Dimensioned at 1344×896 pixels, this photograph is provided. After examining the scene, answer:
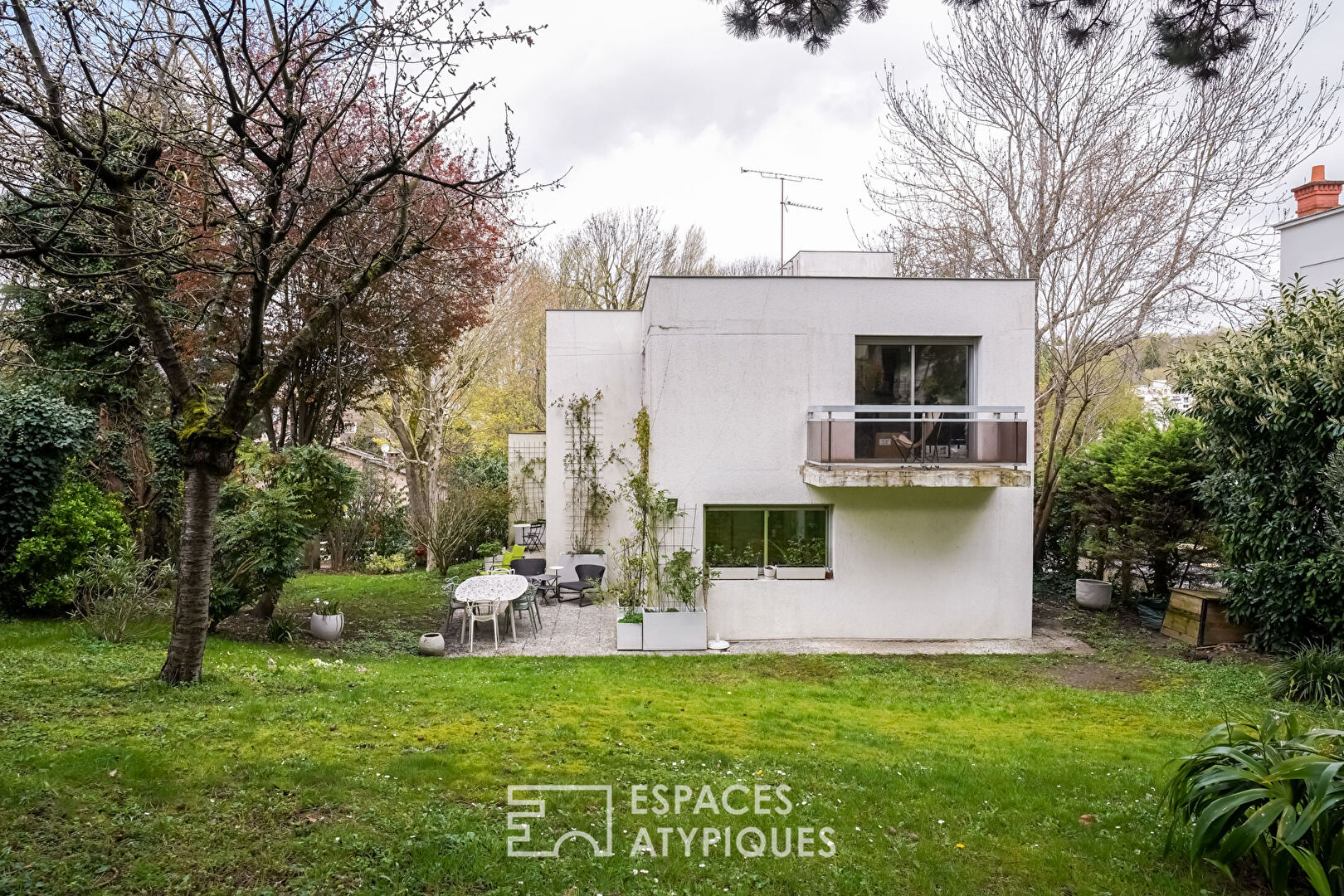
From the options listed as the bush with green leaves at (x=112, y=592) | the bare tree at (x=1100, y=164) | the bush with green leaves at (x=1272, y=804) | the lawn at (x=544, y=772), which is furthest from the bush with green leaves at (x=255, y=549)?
the bare tree at (x=1100, y=164)

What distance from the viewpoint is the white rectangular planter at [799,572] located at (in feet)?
37.6

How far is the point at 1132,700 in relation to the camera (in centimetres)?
830

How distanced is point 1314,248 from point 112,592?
18335 mm

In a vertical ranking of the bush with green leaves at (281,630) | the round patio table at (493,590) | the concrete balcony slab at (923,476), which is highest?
the concrete balcony slab at (923,476)

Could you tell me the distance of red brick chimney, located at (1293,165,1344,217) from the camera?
13109 mm

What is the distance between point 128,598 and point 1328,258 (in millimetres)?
17924

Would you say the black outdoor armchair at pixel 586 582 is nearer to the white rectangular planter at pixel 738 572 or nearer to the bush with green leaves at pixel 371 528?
the white rectangular planter at pixel 738 572

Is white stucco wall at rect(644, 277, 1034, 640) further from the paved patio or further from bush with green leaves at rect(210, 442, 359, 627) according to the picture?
bush with green leaves at rect(210, 442, 359, 627)

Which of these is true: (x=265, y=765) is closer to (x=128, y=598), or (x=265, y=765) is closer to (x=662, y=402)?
(x=128, y=598)

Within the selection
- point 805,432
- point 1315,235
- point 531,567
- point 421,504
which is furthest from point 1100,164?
point 421,504

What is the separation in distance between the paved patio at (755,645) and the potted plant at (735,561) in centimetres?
93

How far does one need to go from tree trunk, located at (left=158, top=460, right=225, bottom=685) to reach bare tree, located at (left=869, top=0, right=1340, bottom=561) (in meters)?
14.4

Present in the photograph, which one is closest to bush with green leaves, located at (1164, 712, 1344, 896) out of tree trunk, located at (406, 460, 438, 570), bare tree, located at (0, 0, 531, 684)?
bare tree, located at (0, 0, 531, 684)

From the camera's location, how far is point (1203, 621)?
1091cm
